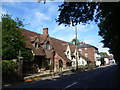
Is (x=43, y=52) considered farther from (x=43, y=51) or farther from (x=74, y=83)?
(x=74, y=83)

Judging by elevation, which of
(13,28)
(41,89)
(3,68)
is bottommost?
(41,89)

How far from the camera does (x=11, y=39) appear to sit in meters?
20.5

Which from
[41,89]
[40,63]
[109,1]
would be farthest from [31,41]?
[109,1]

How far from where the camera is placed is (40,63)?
103 ft

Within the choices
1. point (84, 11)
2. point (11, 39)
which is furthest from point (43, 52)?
point (84, 11)

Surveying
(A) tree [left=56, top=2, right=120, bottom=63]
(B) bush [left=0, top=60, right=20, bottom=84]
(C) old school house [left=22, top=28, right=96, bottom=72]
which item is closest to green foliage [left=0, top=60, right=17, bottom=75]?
(B) bush [left=0, top=60, right=20, bottom=84]

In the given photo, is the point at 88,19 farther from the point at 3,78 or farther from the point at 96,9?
the point at 3,78

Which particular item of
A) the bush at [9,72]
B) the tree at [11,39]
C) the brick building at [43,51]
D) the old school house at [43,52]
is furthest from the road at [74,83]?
the old school house at [43,52]

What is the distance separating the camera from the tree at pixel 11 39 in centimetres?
2014

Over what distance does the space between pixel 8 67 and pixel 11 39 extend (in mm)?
4416

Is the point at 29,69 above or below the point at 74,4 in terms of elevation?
below

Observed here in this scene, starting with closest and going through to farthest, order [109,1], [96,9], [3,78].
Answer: [109,1] → [96,9] → [3,78]

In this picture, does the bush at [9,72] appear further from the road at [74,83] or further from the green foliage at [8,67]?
the road at [74,83]

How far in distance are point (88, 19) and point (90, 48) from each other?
7212 centimetres
